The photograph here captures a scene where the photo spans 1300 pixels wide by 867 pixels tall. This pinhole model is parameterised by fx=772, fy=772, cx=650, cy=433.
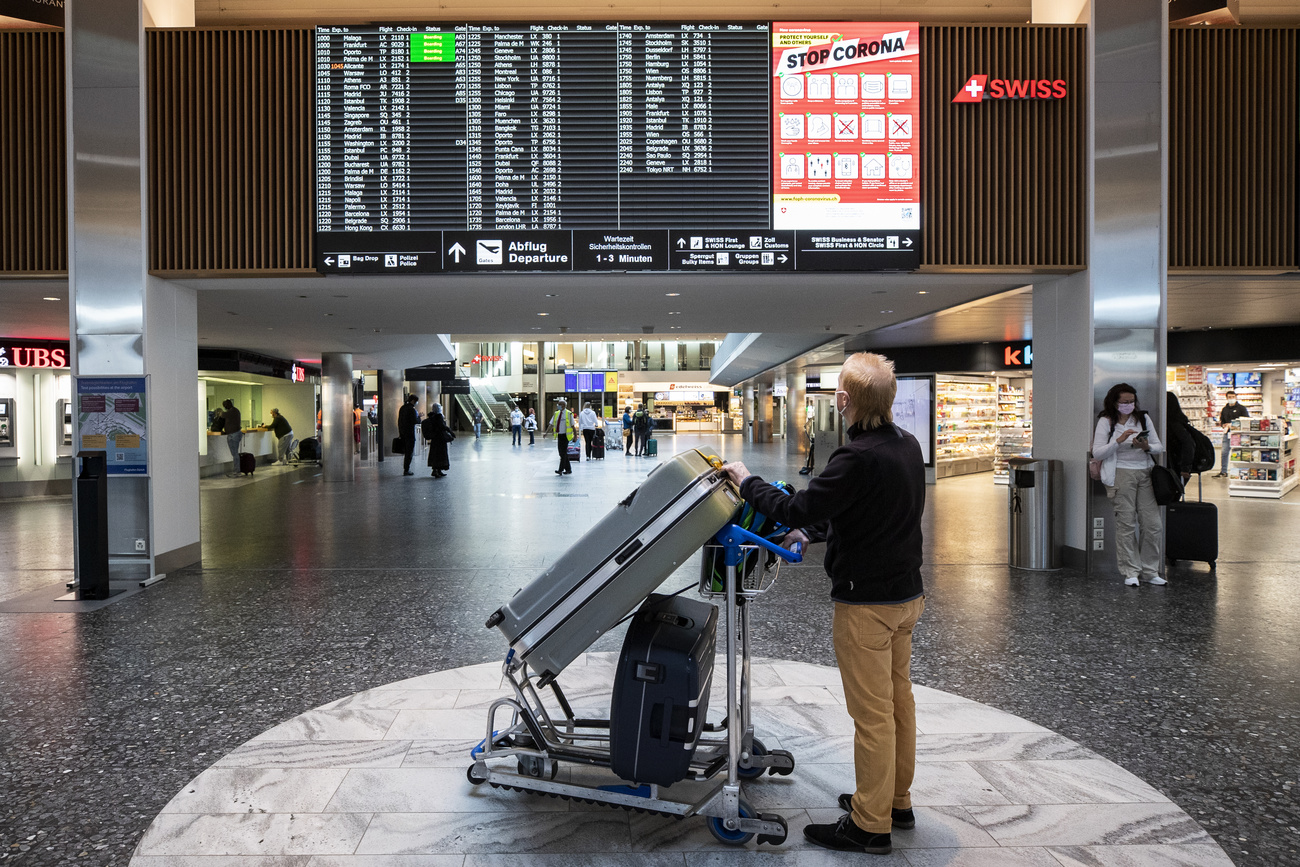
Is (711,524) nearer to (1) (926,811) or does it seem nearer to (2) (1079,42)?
(1) (926,811)

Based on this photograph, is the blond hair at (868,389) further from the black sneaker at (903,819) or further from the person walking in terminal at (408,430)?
the person walking in terminal at (408,430)

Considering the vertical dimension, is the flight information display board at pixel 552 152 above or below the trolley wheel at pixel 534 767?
above

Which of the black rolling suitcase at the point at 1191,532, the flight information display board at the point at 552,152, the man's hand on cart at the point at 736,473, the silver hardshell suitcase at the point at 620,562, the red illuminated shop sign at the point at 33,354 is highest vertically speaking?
the flight information display board at the point at 552,152

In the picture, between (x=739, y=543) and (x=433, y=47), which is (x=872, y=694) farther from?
(x=433, y=47)

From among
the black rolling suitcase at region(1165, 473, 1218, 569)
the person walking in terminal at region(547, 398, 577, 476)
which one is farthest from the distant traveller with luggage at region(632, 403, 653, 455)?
the black rolling suitcase at region(1165, 473, 1218, 569)

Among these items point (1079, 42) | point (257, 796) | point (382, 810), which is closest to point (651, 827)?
point (382, 810)

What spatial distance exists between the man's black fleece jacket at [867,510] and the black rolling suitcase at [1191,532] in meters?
5.61

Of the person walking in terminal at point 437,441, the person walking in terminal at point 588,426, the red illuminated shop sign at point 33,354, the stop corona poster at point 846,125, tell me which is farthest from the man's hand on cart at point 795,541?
the person walking in terminal at point 588,426

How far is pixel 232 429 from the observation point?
58.6ft

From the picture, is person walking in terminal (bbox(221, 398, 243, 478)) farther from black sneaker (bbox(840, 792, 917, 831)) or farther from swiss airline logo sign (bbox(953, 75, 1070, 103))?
black sneaker (bbox(840, 792, 917, 831))

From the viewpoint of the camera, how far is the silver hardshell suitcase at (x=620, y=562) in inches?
93.2

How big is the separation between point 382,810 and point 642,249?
4.74 meters

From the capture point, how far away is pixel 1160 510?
6.33 meters

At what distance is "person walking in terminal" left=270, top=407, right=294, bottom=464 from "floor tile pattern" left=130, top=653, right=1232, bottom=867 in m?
18.7
